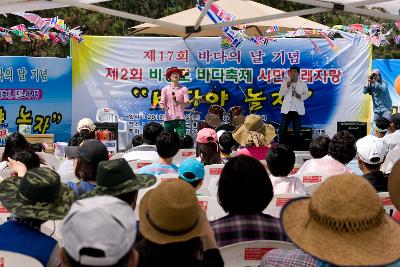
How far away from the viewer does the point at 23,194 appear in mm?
2352

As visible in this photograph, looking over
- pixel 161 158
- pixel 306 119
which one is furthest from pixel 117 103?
pixel 161 158

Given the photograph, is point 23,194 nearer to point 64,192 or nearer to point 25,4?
point 64,192

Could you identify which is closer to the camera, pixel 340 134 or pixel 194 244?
pixel 194 244

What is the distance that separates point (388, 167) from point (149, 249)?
3523mm

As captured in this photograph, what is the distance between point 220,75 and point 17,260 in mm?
8888

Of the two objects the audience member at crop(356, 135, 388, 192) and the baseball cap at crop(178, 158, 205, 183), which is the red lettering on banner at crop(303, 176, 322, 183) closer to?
the audience member at crop(356, 135, 388, 192)

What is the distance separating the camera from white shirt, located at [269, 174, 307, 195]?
3779 millimetres

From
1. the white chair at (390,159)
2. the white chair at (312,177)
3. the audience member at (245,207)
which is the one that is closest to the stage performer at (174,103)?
the white chair at (390,159)

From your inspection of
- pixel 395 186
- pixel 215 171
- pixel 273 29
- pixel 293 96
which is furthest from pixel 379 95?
pixel 395 186

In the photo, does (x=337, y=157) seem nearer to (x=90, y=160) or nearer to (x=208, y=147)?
(x=208, y=147)

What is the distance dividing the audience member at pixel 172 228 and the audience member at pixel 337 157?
265 centimetres

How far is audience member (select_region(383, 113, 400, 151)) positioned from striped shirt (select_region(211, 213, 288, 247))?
13.3 ft

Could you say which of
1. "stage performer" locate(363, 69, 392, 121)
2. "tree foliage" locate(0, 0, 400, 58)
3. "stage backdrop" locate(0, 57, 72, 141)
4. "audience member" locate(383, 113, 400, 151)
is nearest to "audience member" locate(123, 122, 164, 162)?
"audience member" locate(383, 113, 400, 151)

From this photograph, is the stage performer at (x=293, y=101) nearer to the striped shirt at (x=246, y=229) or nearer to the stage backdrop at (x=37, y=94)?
the stage backdrop at (x=37, y=94)
